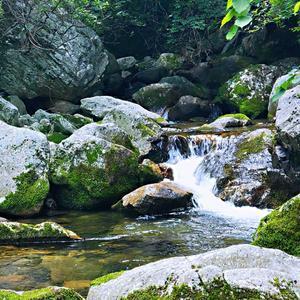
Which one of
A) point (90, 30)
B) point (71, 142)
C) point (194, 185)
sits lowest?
point (194, 185)

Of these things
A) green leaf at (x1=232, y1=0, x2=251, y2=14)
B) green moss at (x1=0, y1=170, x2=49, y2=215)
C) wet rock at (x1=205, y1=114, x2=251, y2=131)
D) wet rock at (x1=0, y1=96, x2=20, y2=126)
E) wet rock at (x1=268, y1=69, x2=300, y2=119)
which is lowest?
green moss at (x1=0, y1=170, x2=49, y2=215)

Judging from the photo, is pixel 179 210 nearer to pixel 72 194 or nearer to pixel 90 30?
pixel 72 194

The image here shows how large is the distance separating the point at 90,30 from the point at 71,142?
10751 millimetres

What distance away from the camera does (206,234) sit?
25.5 ft

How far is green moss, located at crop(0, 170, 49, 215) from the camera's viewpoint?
905 cm

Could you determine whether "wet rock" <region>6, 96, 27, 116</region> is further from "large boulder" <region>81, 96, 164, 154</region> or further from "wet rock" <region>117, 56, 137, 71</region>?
"wet rock" <region>117, 56, 137, 71</region>

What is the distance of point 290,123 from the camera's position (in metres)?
9.34

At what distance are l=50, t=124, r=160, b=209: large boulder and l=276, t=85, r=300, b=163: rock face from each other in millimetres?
3224

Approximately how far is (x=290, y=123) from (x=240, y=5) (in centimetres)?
837

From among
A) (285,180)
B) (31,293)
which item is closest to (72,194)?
(285,180)

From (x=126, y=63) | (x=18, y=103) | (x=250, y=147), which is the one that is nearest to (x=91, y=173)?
(x=250, y=147)

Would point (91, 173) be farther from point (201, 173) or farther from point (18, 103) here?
point (18, 103)

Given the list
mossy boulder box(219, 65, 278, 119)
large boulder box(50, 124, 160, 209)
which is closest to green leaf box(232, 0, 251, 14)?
large boulder box(50, 124, 160, 209)

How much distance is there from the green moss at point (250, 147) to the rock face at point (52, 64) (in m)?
9.15
